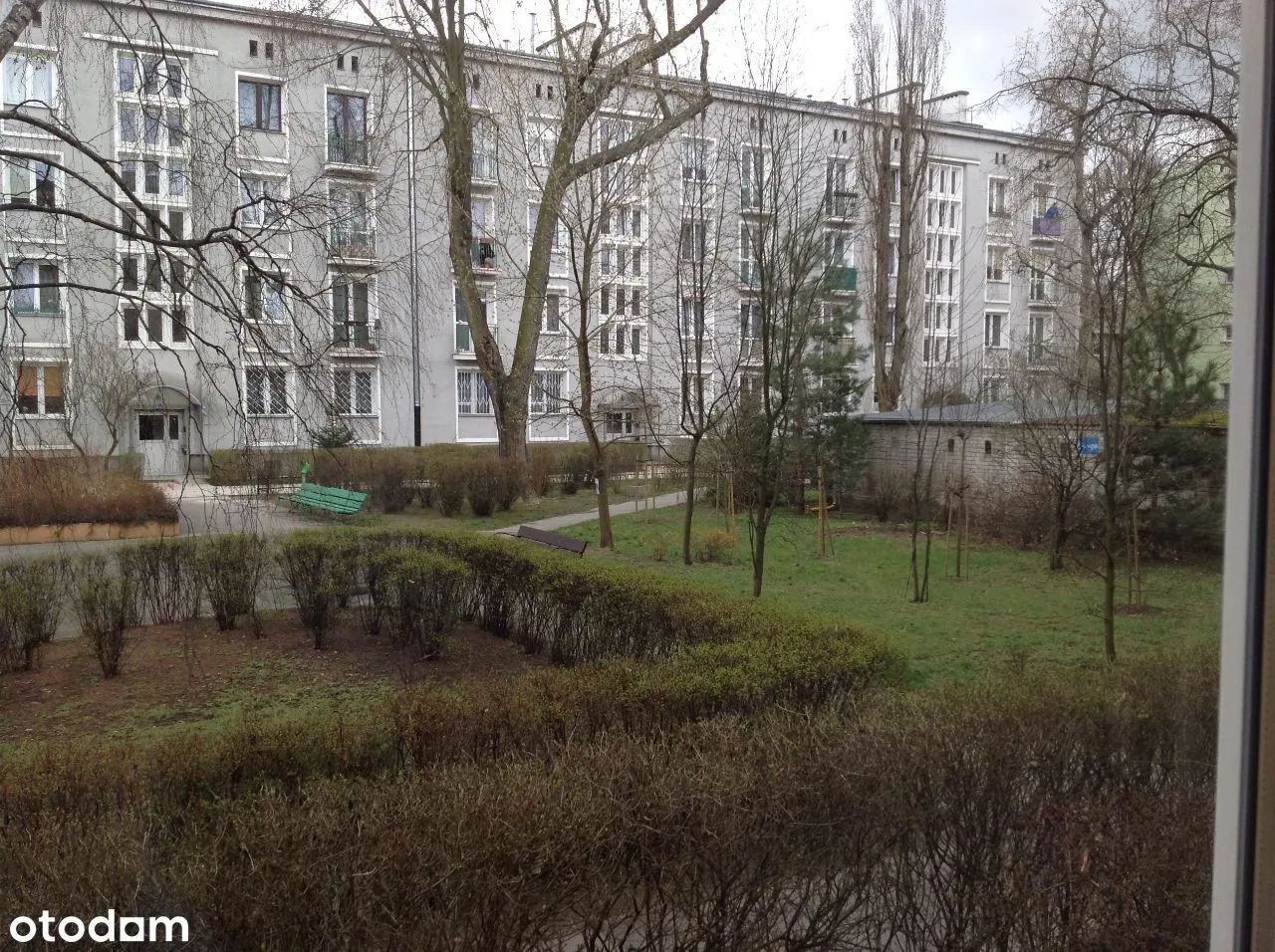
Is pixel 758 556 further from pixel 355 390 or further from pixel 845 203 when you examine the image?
pixel 355 390

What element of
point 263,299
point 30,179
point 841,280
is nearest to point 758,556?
point 841,280

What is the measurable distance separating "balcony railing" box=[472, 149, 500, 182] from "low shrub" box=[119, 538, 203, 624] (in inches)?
53.6

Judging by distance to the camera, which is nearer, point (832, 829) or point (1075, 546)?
point (832, 829)

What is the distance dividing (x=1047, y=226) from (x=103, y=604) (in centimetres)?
276

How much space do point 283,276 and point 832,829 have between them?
2.08m

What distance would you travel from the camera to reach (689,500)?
2969mm

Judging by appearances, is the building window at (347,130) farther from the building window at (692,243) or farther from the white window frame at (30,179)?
the building window at (692,243)

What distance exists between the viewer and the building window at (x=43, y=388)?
2297 millimetres

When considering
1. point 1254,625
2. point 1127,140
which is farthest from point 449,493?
point 1254,625

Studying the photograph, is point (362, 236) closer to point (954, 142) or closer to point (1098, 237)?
point (954, 142)

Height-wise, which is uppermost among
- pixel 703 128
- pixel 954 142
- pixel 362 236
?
pixel 703 128

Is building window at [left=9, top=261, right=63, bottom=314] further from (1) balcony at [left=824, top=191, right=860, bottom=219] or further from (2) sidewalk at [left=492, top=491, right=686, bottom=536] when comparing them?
(1) balcony at [left=824, top=191, right=860, bottom=219]

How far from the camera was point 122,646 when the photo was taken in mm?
2820

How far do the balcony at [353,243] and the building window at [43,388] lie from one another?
0.74 metres
